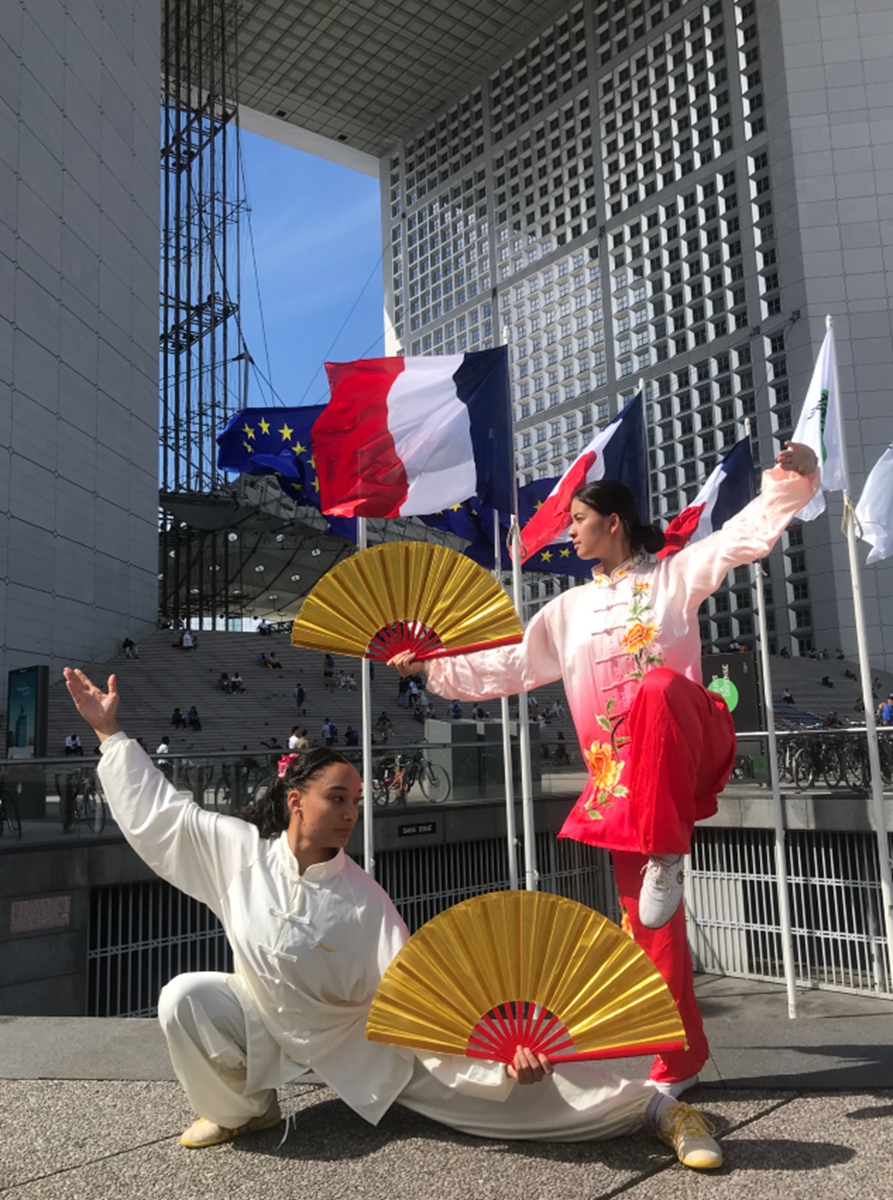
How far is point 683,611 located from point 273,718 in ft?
74.4

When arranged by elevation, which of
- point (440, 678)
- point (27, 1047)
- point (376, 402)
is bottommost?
point (27, 1047)

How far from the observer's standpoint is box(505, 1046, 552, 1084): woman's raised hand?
8.90 ft

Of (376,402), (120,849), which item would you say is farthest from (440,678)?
(120,849)

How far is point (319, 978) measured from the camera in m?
3.03

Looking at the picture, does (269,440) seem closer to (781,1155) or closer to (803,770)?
(803,770)

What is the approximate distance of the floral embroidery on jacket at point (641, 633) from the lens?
3.50 m

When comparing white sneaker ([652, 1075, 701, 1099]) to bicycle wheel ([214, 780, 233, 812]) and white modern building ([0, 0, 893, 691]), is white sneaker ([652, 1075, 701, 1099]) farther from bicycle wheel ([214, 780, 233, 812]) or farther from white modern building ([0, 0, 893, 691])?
white modern building ([0, 0, 893, 691])

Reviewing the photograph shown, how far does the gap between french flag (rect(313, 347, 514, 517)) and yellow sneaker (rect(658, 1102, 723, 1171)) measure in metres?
4.14

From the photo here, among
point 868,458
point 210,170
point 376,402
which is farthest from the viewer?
point 868,458

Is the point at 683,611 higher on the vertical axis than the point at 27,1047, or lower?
higher

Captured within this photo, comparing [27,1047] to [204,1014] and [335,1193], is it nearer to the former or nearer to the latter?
[204,1014]

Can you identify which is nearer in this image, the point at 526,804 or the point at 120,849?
the point at 526,804

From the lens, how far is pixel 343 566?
394 cm

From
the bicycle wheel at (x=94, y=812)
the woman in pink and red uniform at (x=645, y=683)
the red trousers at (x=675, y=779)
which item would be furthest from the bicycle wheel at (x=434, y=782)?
the red trousers at (x=675, y=779)
